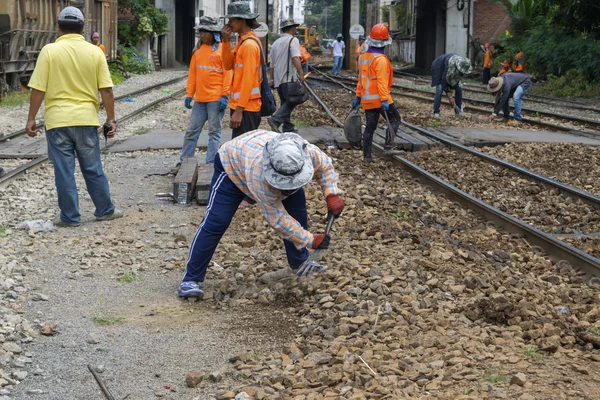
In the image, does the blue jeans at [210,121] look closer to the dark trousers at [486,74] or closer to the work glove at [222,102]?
the work glove at [222,102]

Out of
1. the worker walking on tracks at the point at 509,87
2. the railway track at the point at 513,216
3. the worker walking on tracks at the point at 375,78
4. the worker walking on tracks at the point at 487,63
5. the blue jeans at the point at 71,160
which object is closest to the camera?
the railway track at the point at 513,216

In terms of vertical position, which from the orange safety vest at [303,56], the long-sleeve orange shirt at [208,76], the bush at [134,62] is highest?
the bush at [134,62]

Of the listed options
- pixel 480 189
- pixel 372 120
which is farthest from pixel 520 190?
pixel 372 120

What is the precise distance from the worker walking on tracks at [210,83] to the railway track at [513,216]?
105 inches

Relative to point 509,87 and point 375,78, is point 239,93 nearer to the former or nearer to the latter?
point 375,78

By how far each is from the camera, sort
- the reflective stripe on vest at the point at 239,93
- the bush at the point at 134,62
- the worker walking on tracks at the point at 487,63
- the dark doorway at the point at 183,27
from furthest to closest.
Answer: the dark doorway at the point at 183,27 < the bush at the point at 134,62 < the worker walking on tracks at the point at 487,63 < the reflective stripe on vest at the point at 239,93

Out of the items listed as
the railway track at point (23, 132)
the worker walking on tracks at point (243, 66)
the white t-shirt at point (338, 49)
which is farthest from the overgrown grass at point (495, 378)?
the white t-shirt at point (338, 49)

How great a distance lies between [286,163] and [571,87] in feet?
84.3

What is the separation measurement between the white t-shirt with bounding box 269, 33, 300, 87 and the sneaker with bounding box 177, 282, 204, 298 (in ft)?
19.4

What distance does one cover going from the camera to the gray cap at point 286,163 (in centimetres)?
502

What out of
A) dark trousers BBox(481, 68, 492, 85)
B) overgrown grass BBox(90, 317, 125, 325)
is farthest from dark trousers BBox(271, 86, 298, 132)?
dark trousers BBox(481, 68, 492, 85)

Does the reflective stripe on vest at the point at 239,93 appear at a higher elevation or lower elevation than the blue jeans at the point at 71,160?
higher

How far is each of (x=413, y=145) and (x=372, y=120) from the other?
180 centimetres

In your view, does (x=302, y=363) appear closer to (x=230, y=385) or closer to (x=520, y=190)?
(x=230, y=385)
